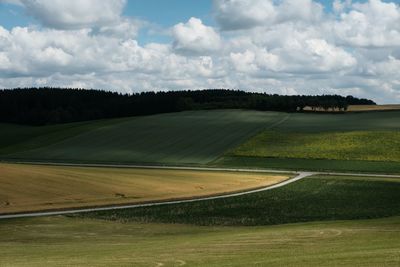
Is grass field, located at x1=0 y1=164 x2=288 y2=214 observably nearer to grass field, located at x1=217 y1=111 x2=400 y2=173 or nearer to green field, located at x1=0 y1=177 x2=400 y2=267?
green field, located at x1=0 y1=177 x2=400 y2=267

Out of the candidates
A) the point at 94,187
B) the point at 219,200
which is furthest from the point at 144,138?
the point at 219,200

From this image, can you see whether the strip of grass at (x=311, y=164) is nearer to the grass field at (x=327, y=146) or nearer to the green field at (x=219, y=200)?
the green field at (x=219, y=200)

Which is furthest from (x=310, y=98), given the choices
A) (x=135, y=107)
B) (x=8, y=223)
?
(x=8, y=223)

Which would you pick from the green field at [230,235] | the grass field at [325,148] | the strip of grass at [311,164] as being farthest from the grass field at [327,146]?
the green field at [230,235]

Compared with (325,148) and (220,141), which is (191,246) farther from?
(220,141)

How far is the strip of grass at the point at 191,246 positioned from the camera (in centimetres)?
1739

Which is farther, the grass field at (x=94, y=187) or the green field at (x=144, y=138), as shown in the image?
the green field at (x=144, y=138)

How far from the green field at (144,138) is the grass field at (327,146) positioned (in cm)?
464

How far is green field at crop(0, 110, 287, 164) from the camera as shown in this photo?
9229 cm

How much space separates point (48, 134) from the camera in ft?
405

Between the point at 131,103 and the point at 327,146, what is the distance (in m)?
93.9

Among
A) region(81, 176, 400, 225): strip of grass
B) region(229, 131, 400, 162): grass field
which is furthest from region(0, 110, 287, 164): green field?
region(81, 176, 400, 225): strip of grass

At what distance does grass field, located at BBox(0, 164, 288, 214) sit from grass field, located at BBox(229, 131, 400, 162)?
865 inches

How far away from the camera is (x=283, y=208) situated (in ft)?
137
